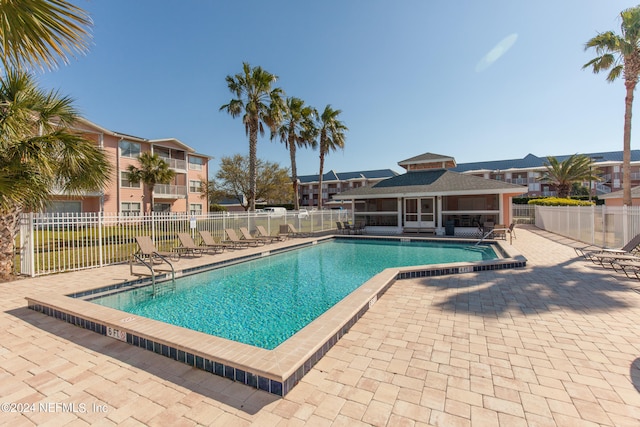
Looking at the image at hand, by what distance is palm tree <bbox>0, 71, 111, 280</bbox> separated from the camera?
6.57 metres

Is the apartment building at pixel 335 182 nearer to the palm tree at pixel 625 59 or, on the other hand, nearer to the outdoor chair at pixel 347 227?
the outdoor chair at pixel 347 227

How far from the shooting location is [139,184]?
98.1 ft

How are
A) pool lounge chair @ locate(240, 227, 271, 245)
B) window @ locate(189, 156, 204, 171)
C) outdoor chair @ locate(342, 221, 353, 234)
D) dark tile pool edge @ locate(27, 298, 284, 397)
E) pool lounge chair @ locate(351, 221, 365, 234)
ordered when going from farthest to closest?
window @ locate(189, 156, 204, 171) → pool lounge chair @ locate(351, 221, 365, 234) → outdoor chair @ locate(342, 221, 353, 234) → pool lounge chair @ locate(240, 227, 271, 245) → dark tile pool edge @ locate(27, 298, 284, 397)

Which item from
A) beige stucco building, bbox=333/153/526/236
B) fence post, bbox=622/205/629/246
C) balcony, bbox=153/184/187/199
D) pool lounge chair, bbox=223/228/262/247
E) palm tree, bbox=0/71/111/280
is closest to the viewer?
palm tree, bbox=0/71/111/280

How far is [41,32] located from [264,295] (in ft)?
19.6

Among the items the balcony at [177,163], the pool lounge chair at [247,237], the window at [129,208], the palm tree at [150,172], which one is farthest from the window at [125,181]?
the pool lounge chair at [247,237]

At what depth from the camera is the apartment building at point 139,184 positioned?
26266 millimetres

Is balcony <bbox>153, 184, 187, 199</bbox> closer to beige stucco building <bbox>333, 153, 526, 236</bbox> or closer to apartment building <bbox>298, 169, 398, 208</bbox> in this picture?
beige stucco building <bbox>333, 153, 526, 236</bbox>

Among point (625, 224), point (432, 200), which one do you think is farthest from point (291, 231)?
point (625, 224)

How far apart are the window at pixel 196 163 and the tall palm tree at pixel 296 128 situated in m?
16.0

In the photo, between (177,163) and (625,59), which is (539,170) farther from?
(177,163)

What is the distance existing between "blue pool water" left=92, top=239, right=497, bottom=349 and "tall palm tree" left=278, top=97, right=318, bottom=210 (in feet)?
46.4

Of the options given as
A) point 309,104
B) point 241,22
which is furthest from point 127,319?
point 309,104

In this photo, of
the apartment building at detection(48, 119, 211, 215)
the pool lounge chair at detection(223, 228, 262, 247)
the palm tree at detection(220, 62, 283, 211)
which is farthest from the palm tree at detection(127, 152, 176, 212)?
the pool lounge chair at detection(223, 228, 262, 247)
